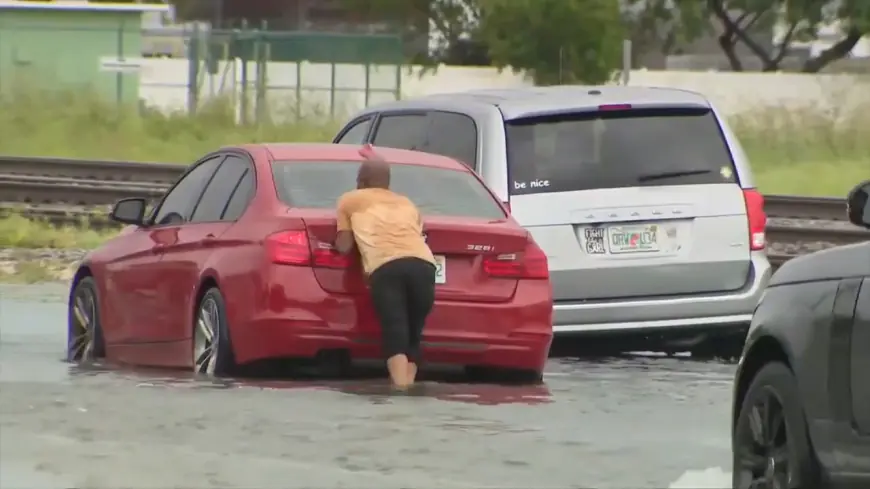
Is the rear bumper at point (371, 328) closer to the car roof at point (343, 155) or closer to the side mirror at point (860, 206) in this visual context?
the car roof at point (343, 155)

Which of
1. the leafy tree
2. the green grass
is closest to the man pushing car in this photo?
the green grass

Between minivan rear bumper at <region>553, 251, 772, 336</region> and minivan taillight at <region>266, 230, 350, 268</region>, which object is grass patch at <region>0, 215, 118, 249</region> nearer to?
minivan rear bumper at <region>553, 251, 772, 336</region>

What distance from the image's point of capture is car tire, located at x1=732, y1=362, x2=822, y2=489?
6.81 m

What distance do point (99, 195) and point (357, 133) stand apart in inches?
417

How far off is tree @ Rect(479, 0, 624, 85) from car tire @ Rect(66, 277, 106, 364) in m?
35.6

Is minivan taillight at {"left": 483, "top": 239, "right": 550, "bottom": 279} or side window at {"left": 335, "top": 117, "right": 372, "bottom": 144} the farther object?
side window at {"left": 335, "top": 117, "right": 372, "bottom": 144}

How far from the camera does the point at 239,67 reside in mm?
41812

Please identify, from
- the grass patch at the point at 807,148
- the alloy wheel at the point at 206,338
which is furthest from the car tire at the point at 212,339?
the grass patch at the point at 807,148

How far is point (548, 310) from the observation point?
35.7ft

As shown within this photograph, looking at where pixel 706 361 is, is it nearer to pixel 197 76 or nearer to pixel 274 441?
pixel 274 441

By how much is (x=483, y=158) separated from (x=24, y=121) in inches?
1009

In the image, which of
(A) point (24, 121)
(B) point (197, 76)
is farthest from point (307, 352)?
(B) point (197, 76)

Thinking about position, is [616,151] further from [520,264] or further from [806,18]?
[806,18]

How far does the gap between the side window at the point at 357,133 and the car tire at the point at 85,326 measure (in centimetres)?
211
